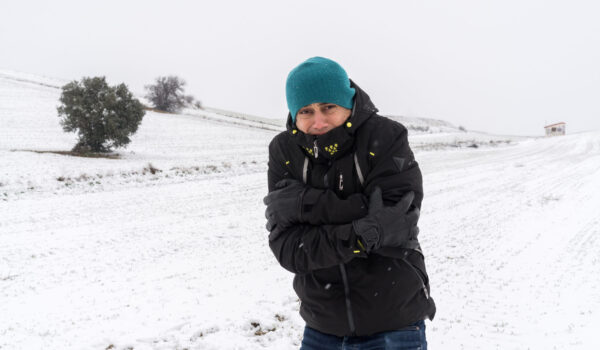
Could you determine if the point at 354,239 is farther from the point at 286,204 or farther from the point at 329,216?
the point at 286,204

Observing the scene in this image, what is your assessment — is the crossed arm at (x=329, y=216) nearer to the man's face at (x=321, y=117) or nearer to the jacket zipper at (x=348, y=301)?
the jacket zipper at (x=348, y=301)

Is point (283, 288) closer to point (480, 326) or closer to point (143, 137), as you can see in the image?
point (480, 326)

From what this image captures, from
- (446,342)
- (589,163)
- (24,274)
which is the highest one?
(589,163)

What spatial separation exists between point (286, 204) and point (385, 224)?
0.48 m

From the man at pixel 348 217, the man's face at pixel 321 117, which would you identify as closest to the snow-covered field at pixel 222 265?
the man at pixel 348 217

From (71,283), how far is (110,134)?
21958 millimetres

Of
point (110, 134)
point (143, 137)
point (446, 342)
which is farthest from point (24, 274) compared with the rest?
point (143, 137)

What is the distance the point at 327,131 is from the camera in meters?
1.94

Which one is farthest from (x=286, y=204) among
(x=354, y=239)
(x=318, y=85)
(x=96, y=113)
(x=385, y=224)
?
(x=96, y=113)

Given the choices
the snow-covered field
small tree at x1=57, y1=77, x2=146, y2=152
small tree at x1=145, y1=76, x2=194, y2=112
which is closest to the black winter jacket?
the snow-covered field

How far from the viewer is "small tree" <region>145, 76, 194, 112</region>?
200 feet

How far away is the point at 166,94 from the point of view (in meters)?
61.4

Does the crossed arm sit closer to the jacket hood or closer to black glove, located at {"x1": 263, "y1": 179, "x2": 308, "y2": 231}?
black glove, located at {"x1": 263, "y1": 179, "x2": 308, "y2": 231}

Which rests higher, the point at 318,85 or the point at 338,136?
the point at 318,85
